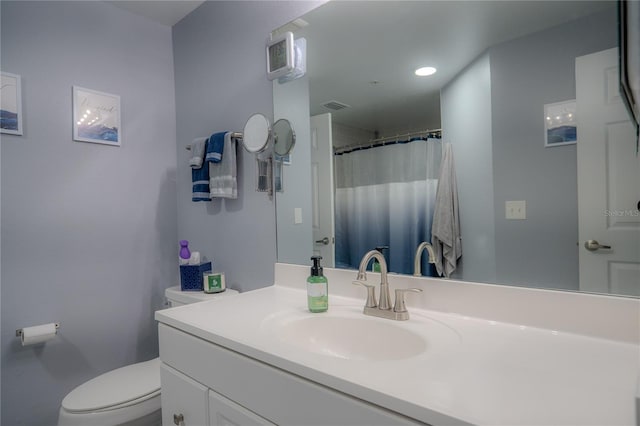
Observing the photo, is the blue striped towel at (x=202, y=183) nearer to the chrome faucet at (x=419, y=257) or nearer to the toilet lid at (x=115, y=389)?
the toilet lid at (x=115, y=389)

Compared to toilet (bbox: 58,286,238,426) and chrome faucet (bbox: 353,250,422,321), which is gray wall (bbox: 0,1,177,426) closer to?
toilet (bbox: 58,286,238,426)

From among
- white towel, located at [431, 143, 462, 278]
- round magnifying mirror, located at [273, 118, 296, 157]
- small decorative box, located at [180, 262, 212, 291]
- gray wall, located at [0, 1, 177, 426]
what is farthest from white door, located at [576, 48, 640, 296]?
gray wall, located at [0, 1, 177, 426]

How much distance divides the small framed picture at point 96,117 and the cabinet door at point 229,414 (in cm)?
155

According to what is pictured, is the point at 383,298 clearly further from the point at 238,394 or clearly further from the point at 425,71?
the point at 425,71

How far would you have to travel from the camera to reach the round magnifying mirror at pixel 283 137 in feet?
4.71

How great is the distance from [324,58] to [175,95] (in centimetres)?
122

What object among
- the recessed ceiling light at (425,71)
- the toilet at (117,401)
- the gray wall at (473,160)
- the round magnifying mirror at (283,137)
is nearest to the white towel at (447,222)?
the gray wall at (473,160)

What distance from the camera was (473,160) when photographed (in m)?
0.95

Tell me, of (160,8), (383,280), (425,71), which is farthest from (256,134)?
(160,8)

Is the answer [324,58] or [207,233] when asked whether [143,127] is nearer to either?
[207,233]

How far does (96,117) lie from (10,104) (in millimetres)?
338

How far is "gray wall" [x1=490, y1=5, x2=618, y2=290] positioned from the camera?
2.61 ft

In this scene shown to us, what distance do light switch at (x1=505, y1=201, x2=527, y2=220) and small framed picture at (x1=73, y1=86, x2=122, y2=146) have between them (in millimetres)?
1931

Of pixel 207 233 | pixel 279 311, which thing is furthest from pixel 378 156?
pixel 207 233
